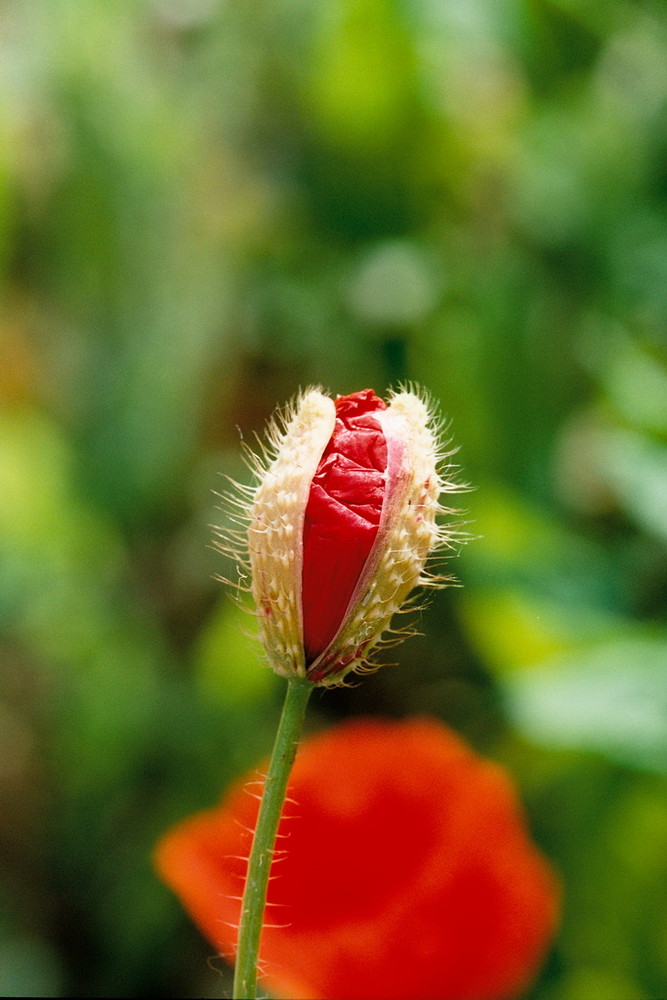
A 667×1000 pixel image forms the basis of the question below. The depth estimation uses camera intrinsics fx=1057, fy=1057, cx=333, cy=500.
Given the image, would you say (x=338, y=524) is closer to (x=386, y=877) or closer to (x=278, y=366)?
(x=386, y=877)

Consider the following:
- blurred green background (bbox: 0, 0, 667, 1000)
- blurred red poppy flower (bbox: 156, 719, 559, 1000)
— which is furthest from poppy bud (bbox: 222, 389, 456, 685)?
blurred green background (bbox: 0, 0, 667, 1000)

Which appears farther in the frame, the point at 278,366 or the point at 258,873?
the point at 278,366

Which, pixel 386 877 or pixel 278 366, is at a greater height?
pixel 278 366

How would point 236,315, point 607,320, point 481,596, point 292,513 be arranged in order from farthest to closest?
point 236,315
point 607,320
point 481,596
point 292,513

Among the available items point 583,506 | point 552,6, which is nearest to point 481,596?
point 583,506

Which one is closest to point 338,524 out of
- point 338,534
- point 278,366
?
point 338,534

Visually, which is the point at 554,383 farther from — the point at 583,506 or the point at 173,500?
the point at 173,500

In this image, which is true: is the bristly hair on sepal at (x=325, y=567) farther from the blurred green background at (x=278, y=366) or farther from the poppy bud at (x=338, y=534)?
the blurred green background at (x=278, y=366)

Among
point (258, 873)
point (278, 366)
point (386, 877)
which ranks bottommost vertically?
point (258, 873)
